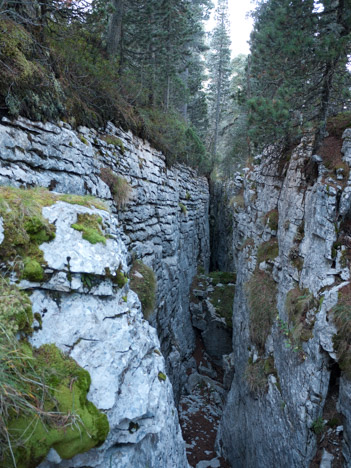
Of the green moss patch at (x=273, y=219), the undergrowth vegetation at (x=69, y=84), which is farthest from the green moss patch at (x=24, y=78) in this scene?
the green moss patch at (x=273, y=219)

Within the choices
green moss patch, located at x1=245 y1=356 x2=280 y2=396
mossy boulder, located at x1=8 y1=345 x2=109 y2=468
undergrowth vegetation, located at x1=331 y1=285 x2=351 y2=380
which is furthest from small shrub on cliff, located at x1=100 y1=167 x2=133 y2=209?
green moss patch, located at x1=245 y1=356 x2=280 y2=396

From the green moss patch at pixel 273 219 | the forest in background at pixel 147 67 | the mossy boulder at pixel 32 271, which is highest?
the forest in background at pixel 147 67

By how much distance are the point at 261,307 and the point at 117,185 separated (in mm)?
7005

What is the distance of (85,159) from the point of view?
20.5ft

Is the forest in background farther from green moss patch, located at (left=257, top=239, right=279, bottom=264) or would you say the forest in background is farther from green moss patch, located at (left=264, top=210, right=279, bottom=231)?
green moss patch, located at (left=257, top=239, right=279, bottom=264)

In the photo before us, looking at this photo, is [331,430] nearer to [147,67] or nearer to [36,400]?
[36,400]

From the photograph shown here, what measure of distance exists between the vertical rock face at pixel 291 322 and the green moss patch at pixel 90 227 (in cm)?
620

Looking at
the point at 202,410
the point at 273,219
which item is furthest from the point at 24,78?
the point at 202,410

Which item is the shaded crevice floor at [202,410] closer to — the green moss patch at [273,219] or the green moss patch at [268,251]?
the green moss patch at [268,251]

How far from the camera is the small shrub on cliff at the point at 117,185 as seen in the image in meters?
7.85

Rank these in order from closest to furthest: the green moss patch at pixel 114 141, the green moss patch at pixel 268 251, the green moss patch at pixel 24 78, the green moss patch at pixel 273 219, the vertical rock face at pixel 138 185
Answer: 1. the green moss patch at pixel 24 78
2. the vertical rock face at pixel 138 185
3. the green moss patch at pixel 114 141
4. the green moss patch at pixel 268 251
5. the green moss patch at pixel 273 219

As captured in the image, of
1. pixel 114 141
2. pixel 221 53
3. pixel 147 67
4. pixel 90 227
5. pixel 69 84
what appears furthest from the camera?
pixel 221 53

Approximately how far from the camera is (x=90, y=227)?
3.67 meters

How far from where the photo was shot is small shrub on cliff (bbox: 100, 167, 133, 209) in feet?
25.7
